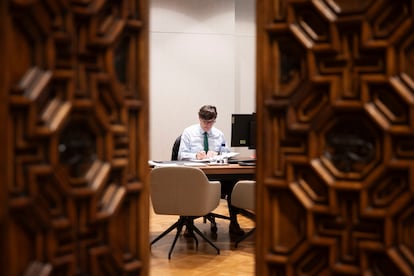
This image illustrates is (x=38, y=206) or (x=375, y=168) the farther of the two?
(x=375, y=168)

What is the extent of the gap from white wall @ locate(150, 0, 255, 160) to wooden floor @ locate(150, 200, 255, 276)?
2522 mm

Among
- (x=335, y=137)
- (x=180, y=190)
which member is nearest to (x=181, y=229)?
(x=180, y=190)

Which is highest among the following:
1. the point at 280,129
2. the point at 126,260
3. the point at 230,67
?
the point at 230,67

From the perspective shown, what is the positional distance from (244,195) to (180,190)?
0.73 meters

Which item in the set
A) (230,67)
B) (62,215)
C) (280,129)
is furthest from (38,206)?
(230,67)

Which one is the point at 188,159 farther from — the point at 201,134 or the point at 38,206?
the point at 38,206

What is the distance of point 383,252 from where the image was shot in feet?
6.24

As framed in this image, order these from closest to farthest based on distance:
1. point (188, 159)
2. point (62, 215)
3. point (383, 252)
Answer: point (62, 215)
point (383, 252)
point (188, 159)

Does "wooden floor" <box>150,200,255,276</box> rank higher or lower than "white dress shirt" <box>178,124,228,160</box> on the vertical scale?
lower

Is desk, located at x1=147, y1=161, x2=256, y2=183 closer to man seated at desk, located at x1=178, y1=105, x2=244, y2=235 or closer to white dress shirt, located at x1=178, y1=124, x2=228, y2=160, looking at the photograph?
man seated at desk, located at x1=178, y1=105, x2=244, y2=235

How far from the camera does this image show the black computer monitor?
19.5ft

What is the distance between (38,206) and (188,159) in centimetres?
444

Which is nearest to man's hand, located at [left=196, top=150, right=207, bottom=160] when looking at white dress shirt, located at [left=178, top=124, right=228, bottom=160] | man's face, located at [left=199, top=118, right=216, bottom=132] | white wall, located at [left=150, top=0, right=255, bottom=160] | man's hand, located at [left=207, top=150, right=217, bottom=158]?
man's hand, located at [left=207, top=150, right=217, bottom=158]

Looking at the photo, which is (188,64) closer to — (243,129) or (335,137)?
(243,129)
